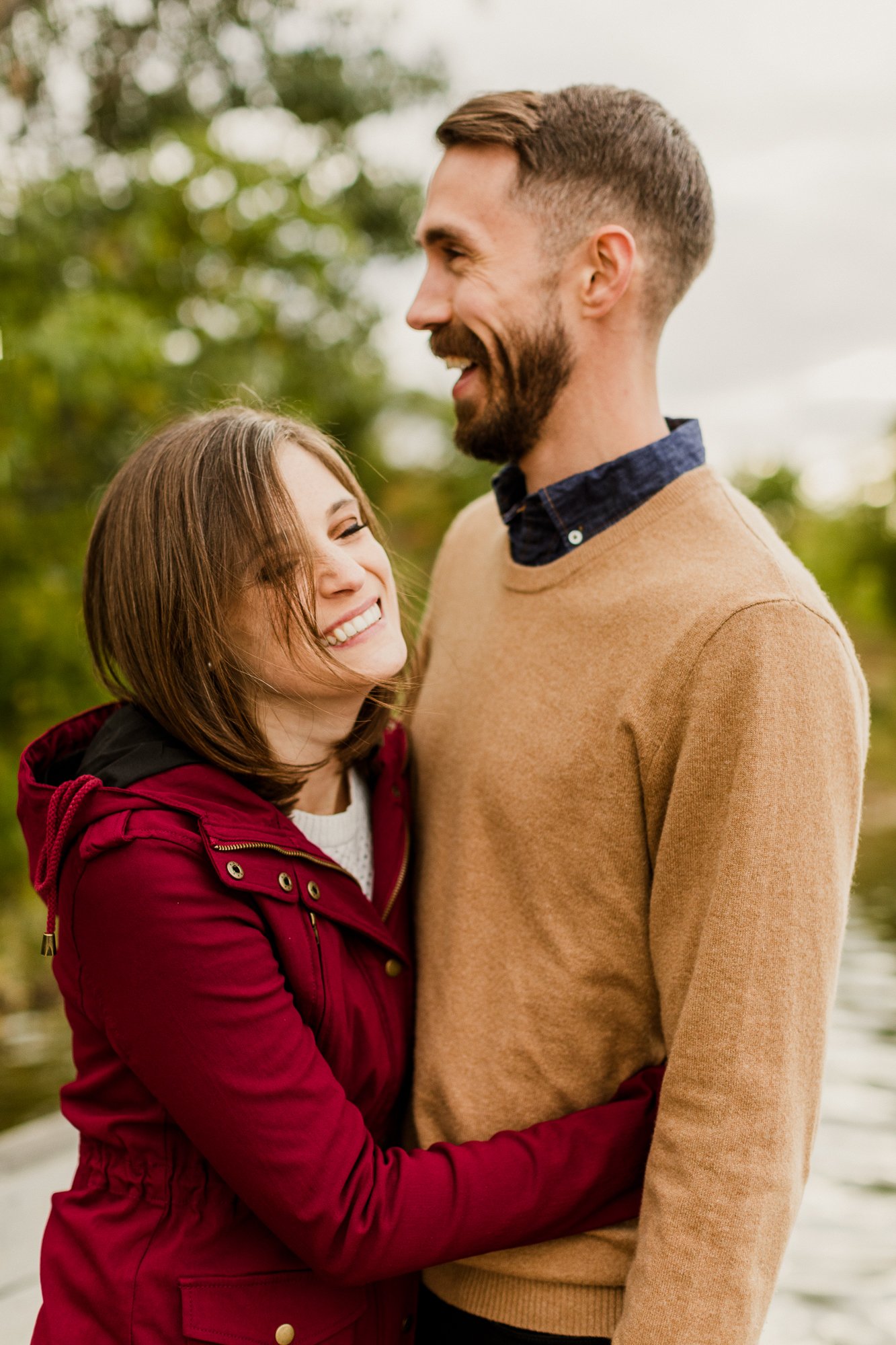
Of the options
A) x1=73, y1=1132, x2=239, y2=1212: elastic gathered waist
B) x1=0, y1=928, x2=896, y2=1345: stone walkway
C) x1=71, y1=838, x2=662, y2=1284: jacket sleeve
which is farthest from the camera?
x1=0, y1=928, x2=896, y2=1345: stone walkway

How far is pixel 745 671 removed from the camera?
1.27 meters

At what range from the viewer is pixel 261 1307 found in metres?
1.30

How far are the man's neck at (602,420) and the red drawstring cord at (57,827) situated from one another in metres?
0.87

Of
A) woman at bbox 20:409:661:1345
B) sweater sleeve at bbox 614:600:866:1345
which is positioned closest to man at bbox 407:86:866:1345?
sweater sleeve at bbox 614:600:866:1345

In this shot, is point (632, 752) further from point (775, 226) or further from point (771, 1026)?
point (775, 226)

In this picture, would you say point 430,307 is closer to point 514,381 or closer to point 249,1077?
point 514,381

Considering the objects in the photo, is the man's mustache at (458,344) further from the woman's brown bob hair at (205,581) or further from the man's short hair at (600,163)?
the woman's brown bob hair at (205,581)

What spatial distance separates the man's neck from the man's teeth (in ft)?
1.32

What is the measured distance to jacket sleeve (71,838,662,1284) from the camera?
3.85 ft

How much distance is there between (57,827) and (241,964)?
262 mm

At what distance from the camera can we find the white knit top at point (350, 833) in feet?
5.15

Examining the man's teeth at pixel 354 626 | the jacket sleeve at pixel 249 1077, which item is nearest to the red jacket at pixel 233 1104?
the jacket sleeve at pixel 249 1077

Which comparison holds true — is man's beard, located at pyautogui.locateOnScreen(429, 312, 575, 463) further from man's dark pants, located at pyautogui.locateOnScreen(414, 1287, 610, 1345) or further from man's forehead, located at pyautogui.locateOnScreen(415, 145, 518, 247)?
man's dark pants, located at pyautogui.locateOnScreen(414, 1287, 610, 1345)

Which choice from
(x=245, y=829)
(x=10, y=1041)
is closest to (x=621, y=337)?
(x=245, y=829)
